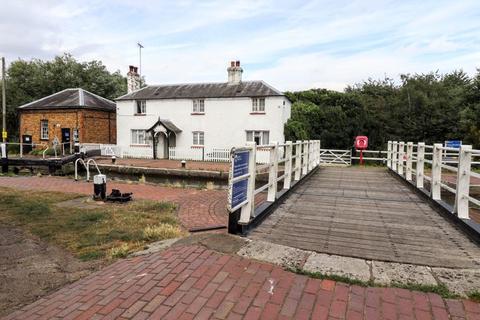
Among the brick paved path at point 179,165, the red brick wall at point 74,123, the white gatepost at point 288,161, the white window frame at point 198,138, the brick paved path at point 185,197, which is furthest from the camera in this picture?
the red brick wall at point 74,123

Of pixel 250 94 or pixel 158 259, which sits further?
pixel 250 94

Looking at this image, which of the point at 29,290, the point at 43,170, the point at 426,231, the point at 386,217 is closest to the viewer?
the point at 29,290

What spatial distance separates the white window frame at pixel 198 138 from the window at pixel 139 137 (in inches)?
159

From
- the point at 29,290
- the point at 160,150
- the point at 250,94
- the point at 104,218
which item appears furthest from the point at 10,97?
the point at 29,290

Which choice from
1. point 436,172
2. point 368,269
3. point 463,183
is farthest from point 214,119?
point 368,269

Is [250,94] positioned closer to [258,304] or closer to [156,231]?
[156,231]

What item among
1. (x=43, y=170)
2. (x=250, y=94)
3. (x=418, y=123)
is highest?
(x=250, y=94)

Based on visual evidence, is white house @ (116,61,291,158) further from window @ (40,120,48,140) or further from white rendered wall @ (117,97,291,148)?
window @ (40,120,48,140)

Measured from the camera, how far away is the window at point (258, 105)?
2420 centimetres

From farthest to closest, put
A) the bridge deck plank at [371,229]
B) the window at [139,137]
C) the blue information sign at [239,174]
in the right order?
the window at [139,137], the blue information sign at [239,174], the bridge deck plank at [371,229]

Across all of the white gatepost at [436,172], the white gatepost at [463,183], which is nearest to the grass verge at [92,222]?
the white gatepost at [463,183]

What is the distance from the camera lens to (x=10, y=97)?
120ft

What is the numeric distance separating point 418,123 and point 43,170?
26.6 metres

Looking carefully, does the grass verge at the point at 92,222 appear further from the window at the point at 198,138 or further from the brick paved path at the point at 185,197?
the window at the point at 198,138
